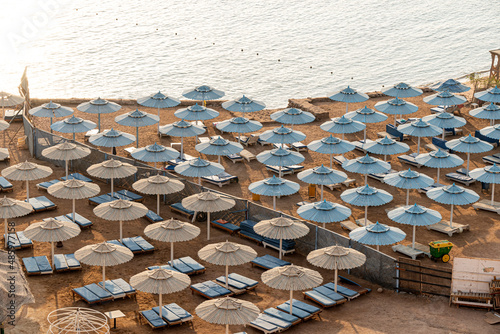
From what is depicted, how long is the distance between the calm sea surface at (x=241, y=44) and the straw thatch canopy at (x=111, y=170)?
25590mm

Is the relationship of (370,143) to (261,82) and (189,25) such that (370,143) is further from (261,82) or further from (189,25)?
(189,25)

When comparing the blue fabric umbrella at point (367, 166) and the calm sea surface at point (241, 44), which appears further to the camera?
the calm sea surface at point (241, 44)

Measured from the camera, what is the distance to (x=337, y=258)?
84.9 ft

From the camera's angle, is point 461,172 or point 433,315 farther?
point 461,172

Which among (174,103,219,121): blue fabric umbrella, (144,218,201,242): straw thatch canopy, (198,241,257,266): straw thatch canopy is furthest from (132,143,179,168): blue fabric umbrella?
(198,241,257,266): straw thatch canopy

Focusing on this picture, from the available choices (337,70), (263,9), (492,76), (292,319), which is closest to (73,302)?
(292,319)

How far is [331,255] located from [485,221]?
376 inches

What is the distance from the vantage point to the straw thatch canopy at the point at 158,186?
30.9 m

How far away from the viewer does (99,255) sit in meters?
25.4

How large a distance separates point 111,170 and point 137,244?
4113mm

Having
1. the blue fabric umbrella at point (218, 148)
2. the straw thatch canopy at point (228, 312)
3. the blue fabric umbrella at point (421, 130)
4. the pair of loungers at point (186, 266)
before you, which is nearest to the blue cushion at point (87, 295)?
the pair of loungers at point (186, 266)

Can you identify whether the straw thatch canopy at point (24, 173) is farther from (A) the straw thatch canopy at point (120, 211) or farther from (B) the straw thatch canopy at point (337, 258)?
(B) the straw thatch canopy at point (337, 258)

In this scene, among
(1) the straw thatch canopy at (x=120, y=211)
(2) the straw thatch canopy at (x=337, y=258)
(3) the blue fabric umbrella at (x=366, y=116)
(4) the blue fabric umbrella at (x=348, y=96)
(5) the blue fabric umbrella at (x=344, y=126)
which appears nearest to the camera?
(2) the straw thatch canopy at (x=337, y=258)

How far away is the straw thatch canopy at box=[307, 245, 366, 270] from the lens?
25.8 meters
